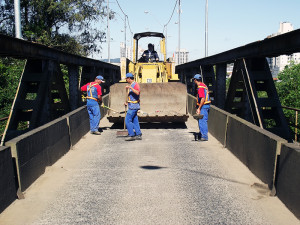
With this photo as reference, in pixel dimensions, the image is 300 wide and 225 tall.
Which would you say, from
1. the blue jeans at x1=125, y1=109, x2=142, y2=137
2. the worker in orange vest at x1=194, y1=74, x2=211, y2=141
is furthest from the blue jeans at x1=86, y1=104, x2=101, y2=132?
the worker in orange vest at x1=194, y1=74, x2=211, y2=141

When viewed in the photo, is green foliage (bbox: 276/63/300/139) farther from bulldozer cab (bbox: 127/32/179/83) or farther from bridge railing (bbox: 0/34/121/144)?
bridge railing (bbox: 0/34/121/144)

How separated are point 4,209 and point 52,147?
2.72 metres

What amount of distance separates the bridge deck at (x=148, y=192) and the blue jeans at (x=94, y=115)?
8.12 ft

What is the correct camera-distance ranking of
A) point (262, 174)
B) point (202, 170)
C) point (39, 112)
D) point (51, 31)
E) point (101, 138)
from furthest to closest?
point (51, 31) → point (101, 138) → point (39, 112) → point (202, 170) → point (262, 174)

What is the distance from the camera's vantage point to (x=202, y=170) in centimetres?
746

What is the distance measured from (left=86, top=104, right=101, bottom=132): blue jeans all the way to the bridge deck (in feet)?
8.12

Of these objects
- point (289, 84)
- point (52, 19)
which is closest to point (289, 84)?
point (289, 84)

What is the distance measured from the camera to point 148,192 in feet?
19.8

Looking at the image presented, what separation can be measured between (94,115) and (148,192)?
6188 mm

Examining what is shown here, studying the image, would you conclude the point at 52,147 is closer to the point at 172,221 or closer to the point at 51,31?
the point at 172,221

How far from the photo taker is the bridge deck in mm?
5027

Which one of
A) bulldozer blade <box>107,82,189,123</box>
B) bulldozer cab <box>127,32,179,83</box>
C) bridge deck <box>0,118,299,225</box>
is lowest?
bridge deck <box>0,118,299,225</box>

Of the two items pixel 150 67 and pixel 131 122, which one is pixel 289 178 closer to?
pixel 131 122

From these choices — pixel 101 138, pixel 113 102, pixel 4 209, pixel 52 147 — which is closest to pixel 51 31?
pixel 113 102
